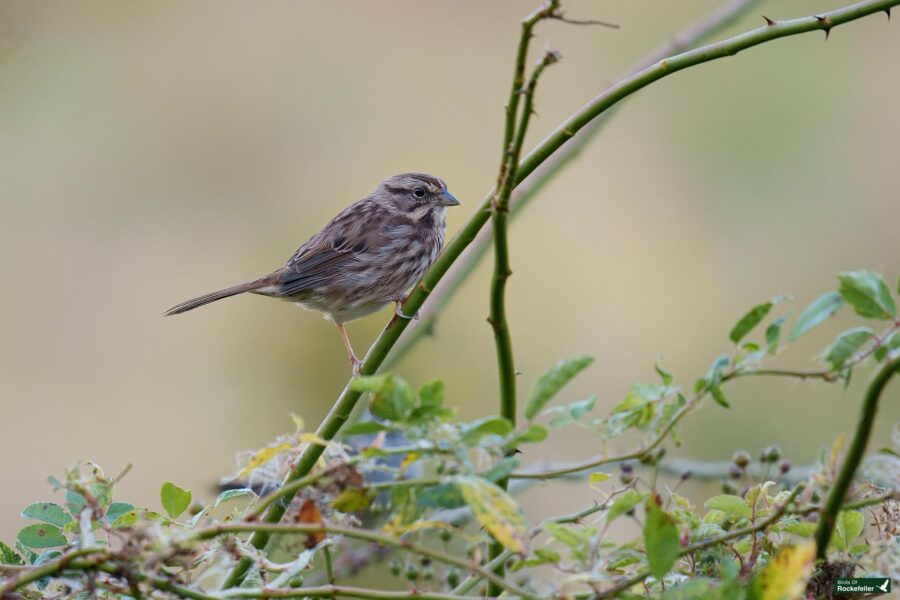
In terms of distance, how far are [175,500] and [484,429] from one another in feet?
2.04

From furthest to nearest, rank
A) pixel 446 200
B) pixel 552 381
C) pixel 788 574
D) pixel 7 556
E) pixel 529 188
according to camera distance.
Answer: pixel 446 200 → pixel 529 188 → pixel 7 556 → pixel 552 381 → pixel 788 574

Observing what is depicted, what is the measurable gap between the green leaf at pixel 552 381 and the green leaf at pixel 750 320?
0.63 ft

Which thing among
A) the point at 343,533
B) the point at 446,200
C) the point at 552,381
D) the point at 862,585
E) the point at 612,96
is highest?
the point at 612,96

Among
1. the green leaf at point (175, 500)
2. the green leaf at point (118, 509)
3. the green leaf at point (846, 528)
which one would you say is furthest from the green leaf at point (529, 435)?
the green leaf at point (118, 509)

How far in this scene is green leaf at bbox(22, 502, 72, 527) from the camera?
66.1 inches

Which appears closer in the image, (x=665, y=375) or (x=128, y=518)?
(x=665, y=375)

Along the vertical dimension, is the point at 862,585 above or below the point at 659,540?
below

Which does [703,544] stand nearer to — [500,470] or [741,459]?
[500,470]

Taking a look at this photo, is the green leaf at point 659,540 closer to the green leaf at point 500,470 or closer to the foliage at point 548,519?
the foliage at point 548,519

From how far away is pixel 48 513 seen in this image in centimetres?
169

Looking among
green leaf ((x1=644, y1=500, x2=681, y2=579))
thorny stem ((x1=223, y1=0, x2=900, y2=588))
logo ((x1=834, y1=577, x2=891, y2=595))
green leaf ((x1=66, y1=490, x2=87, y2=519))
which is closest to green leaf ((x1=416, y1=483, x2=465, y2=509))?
green leaf ((x1=644, y1=500, x2=681, y2=579))

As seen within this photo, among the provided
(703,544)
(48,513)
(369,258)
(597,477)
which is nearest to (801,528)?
(703,544)

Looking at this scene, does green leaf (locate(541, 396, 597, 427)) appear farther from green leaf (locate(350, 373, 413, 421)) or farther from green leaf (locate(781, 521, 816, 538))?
green leaf (locate(781, 521, 816, 538))

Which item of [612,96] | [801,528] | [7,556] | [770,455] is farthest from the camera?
[770,455]
